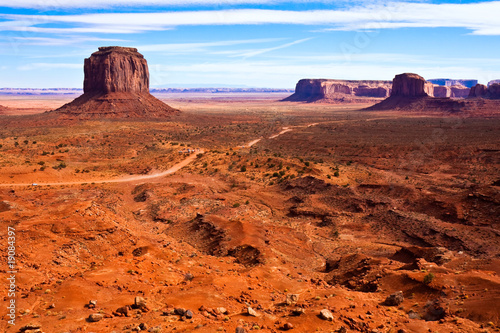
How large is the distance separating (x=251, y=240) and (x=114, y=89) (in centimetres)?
11267

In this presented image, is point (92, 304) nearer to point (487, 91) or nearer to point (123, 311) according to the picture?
point (123, 311)

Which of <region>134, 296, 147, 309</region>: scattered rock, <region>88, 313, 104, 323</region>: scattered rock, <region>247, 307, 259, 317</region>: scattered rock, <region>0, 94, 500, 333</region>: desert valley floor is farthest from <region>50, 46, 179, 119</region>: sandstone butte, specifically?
<region>247, 307, 259, 317</region>: scattered rock

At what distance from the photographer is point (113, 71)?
121 metres

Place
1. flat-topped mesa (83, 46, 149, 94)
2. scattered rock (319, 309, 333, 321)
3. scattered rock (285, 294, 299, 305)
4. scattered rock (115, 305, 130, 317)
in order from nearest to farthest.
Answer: scattered rock (115, 305, 130, 317) < scattered rock (319, 309, 333, 321) < scattered rock (285, 294, 299, 305) < flat-topped mesa (83, 46, 149, 94)

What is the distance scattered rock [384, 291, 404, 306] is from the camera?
597 inches

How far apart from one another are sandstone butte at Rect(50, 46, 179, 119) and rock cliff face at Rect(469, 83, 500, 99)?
140005mm

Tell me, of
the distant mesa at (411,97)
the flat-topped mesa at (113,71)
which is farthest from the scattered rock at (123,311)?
the distant mesa at (411,97)

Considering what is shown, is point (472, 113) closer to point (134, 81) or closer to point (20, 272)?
point (134, 81)

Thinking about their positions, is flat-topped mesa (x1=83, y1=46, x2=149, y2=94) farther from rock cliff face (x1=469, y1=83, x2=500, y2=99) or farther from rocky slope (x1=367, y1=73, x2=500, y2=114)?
rock cliff face (x1=469, y1=83, x2=500, y2=99)

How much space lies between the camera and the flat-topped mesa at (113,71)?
120688mm

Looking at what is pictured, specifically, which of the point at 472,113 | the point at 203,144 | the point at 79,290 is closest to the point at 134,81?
the point at 203,144

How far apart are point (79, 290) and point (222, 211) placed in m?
17.7

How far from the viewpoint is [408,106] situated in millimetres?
164625

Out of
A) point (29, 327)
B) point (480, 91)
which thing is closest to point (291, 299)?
point (29, 327)
